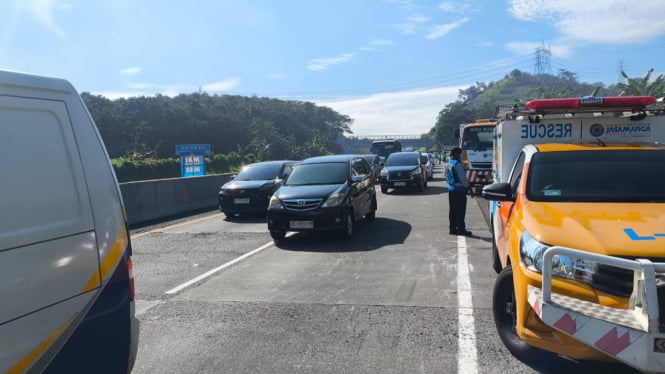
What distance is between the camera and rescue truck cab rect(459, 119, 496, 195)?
17.2m

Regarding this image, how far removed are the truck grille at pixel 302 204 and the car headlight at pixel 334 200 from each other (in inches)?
5.1

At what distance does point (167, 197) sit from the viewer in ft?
47.4

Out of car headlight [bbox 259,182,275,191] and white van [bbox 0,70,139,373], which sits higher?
white van [bbox 0,70,139,373]

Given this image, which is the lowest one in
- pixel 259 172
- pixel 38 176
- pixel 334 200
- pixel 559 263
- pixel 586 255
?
pixel 334 200

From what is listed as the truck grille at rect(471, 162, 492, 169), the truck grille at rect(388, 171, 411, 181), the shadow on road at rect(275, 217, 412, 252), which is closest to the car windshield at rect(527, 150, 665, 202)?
the shadow on road at rect(275, 217, 412, 252)

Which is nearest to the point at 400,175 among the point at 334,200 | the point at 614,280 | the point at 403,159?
the point at 403,159

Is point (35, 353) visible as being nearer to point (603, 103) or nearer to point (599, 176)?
point (599, 176)


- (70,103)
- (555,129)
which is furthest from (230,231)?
(70,103)

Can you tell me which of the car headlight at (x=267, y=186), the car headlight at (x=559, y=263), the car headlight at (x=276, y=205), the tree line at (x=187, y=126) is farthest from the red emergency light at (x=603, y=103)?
the tree line at (x=187, y=126)

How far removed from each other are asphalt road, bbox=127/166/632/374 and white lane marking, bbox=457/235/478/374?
14 millimetres

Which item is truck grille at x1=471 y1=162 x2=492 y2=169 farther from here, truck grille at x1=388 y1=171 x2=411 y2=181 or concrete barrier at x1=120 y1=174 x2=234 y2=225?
concrete barrier at x1=120 y1=174 x2=234 y2=225

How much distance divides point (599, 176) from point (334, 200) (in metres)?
5.12

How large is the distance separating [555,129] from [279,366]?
6070mm

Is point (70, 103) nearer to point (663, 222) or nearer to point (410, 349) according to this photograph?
point (410, 349)
